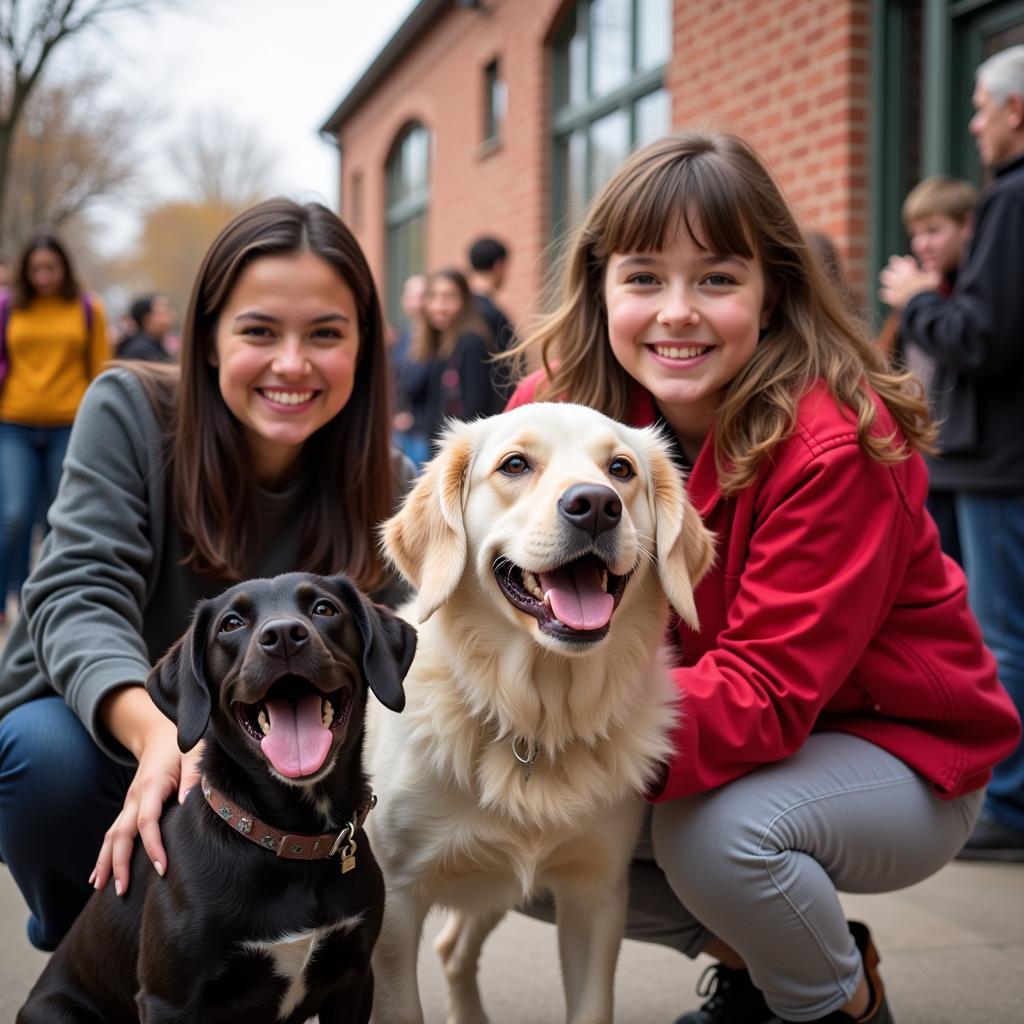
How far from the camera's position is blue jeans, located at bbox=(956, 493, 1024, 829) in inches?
159

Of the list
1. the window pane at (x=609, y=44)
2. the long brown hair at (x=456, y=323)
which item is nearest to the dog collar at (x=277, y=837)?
the long brown hair at (x=456, y=323)

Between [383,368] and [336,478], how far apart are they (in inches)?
12.1

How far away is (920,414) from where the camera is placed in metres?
2.72

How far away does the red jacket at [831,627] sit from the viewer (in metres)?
2.43

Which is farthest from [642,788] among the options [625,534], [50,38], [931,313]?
[50,38]

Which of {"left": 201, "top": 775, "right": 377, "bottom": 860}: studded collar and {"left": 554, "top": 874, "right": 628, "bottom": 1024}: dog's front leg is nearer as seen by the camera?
{"left": 201, "top": 775, "right": 377, "bottom": 860}: studded collar

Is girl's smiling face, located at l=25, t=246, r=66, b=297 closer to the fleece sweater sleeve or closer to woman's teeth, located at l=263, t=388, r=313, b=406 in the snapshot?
the fleece sweater sleeve

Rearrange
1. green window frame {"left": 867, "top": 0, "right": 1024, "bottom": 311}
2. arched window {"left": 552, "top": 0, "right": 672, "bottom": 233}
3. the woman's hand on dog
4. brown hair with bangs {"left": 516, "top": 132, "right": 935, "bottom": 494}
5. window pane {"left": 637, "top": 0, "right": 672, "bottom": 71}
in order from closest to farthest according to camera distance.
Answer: the woman's hand on dog → brown hair with bangs {"left": 516, "top": 132, "right": 935, "bottom": 494} → green window frame {"left": 867, "top": 0, "right": 1024, "bottom": 311} → window pane {"left": 637, "top": 0, "right": 672, "bottom": 71} → arched window {"left": 552, "top": 0, "right": 672, "bottom": 233}

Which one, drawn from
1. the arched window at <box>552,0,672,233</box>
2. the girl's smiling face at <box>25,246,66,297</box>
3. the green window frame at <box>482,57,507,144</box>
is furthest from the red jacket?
the green window frame at <box>482,57,507,144</box>

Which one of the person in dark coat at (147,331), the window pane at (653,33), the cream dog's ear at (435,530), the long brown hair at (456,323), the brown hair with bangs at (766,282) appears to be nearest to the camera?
the cream dog's ear at (435,530)

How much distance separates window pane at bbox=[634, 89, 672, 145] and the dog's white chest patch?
23.7 feet

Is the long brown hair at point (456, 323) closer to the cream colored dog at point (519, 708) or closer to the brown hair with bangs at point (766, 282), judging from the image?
the brown hair with bangs at point (766, 282)

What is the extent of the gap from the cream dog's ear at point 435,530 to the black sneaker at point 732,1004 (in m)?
1.21

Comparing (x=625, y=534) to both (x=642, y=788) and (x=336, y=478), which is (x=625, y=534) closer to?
(x=642, y=788)
